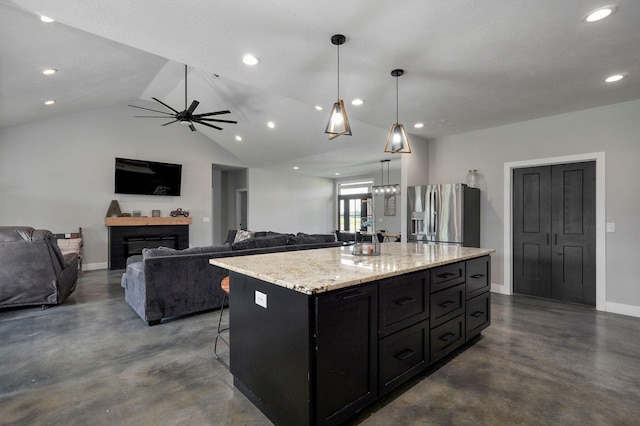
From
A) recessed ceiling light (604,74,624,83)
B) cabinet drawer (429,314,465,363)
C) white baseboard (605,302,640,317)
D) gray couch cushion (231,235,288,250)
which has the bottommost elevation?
white baseboard (605,302,640,317)

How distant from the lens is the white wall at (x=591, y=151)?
12.2 ft

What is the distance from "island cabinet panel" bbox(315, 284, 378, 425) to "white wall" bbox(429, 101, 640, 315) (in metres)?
3.89

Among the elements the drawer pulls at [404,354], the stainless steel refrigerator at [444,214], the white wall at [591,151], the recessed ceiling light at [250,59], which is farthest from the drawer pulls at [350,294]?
the white wall at [591,151]

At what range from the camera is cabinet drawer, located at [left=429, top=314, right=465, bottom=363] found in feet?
7.59

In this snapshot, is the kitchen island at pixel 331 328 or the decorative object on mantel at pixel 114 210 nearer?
the kitchen island at pixel 331 328

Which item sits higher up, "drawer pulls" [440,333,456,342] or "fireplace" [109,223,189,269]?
"fireplace" [109,223,189,269]

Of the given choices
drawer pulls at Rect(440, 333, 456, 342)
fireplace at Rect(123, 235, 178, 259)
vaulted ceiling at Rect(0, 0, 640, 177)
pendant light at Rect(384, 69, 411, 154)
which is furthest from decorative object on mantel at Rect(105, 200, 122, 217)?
drawer pulls at Rect(440, 333, 456, 342)

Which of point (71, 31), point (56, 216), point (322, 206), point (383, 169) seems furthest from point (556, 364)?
point (322, 206)

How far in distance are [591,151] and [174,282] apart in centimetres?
540

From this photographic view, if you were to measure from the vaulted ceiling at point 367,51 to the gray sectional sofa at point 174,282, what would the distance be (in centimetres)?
203

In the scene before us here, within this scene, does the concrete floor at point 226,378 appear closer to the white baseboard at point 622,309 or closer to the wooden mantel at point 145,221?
the white baseboard at point 622,309

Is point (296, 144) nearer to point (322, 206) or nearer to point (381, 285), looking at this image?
point (322, 206)

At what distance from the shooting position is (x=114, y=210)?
693 cm

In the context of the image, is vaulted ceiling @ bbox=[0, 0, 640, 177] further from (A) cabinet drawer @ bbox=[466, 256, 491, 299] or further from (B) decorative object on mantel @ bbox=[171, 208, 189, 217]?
(B) decorative object on mantel @ bbox=[171, 208, 189, 217]
